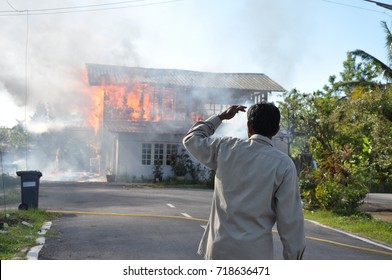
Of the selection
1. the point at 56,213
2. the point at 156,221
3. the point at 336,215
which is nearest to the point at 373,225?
the point at 336,215

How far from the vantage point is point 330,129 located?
58.7 ft

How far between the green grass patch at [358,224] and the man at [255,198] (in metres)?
8.81

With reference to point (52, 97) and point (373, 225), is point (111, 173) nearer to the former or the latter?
point (52, 97)

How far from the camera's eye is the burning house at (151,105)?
27.9 meters

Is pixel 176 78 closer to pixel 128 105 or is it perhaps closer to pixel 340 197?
pixel 128 105

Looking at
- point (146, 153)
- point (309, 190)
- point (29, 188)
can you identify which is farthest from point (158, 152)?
point (29, 188)

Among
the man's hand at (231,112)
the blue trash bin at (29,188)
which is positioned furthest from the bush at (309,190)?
the man's hand at (231,112)

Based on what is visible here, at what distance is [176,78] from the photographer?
31.9 meters

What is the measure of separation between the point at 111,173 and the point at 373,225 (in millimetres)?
17441

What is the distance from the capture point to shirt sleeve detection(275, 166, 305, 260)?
311 centimetres

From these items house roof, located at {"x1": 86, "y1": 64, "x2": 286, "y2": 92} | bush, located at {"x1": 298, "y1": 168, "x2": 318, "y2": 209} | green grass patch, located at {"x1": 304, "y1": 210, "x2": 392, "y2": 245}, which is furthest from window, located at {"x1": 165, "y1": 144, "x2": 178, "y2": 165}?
green grass patch, located at {"x1": 304, "y1": 210, "x2": 392, "y2": 245}

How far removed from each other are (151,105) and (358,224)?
19.0 meters

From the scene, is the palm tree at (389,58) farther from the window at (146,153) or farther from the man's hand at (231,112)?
the man's hand at (231,112)

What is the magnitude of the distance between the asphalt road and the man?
183 inches
